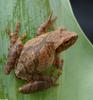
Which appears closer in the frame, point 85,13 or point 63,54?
point 63,54

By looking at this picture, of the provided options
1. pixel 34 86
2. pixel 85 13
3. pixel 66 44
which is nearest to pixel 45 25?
pixel 66 44

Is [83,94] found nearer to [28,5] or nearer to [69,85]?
[69,85]

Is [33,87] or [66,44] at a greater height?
[66,44]

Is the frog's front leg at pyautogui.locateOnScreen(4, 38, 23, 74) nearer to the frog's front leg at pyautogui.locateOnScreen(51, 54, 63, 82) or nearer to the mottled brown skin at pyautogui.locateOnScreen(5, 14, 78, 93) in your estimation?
the mottled brown skin at pyautogui.locateOnScreen(5, 14, 78, 93)

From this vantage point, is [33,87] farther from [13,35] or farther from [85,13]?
[85,13]

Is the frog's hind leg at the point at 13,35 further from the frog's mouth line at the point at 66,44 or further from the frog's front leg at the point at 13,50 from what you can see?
the frog's mouth line at the point at 66,44

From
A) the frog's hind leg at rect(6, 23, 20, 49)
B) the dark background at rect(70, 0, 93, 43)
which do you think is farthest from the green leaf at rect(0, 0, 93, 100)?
the dark background at rect(70, 0, 93, 43)
